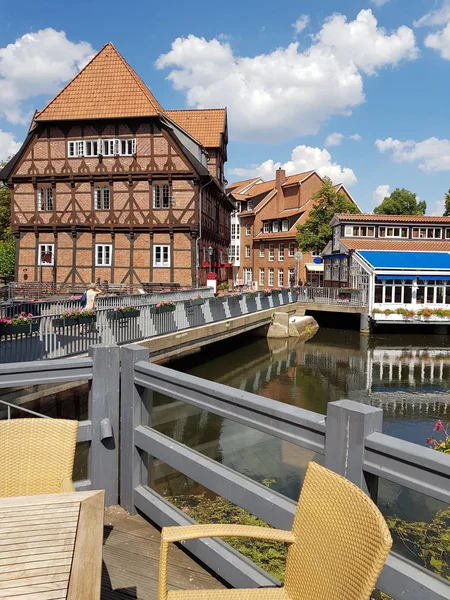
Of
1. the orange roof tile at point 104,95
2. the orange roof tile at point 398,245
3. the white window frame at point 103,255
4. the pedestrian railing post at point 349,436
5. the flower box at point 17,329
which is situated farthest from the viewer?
the orange roof tile at point 398,245

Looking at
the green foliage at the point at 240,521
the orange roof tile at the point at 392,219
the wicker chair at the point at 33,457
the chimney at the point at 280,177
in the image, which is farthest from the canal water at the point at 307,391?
the chimney at the point at 280,177

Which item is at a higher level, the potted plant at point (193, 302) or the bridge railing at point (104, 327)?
the potted plant at point (193, 302)

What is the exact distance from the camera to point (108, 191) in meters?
30.6

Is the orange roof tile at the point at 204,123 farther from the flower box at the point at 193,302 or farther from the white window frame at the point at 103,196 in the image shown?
the flower box at the point at 193,302

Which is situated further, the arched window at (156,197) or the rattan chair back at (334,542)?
the arched window at (156,197)

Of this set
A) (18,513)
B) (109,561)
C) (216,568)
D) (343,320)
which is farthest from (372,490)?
(343,320)

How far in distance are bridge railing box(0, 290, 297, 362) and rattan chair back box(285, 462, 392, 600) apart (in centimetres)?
868

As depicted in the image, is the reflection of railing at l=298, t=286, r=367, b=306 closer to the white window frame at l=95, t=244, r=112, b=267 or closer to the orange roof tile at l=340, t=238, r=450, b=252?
the orange roof tile at l=340, t=238, r=450, b=252

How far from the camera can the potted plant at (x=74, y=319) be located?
11055mm

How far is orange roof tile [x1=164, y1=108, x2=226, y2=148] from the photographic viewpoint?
36.7 m

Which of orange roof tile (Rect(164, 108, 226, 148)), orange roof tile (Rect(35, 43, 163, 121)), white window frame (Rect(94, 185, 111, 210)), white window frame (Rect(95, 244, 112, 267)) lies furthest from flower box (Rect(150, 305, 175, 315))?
orange roof tile (Rect(164, 108, 226, 148))

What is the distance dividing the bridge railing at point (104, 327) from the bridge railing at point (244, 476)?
268 inches

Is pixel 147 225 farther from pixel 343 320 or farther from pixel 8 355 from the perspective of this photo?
pixel 8 355

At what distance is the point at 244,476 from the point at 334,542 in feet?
3.57
